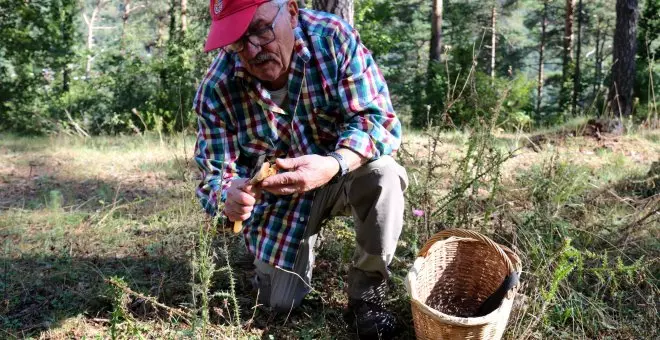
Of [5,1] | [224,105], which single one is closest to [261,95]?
[224,105]

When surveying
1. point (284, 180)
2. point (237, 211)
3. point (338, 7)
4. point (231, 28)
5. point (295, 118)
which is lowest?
point (237, 211)

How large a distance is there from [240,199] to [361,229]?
572mm

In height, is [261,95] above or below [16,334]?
above

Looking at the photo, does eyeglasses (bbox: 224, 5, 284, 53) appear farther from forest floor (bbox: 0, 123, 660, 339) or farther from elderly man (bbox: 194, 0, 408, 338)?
forest floor (bbox: 0, 123, 660, 339)

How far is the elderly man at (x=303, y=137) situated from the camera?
2031 mm

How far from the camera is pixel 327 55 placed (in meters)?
2.20

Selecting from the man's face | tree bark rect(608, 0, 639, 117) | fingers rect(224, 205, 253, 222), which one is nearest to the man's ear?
the man's face

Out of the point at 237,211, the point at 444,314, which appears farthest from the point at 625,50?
the point at 237,211

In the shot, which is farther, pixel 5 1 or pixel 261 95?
pixel 5 1

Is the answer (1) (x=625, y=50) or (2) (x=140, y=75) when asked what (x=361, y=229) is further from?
(2) (x=140, y=75)

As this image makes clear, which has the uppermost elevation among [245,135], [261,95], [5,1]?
[5,1]

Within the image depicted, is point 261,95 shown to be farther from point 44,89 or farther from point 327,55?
point 44,89

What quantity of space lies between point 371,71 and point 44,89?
13169 millimetres

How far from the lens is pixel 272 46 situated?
200 cm
